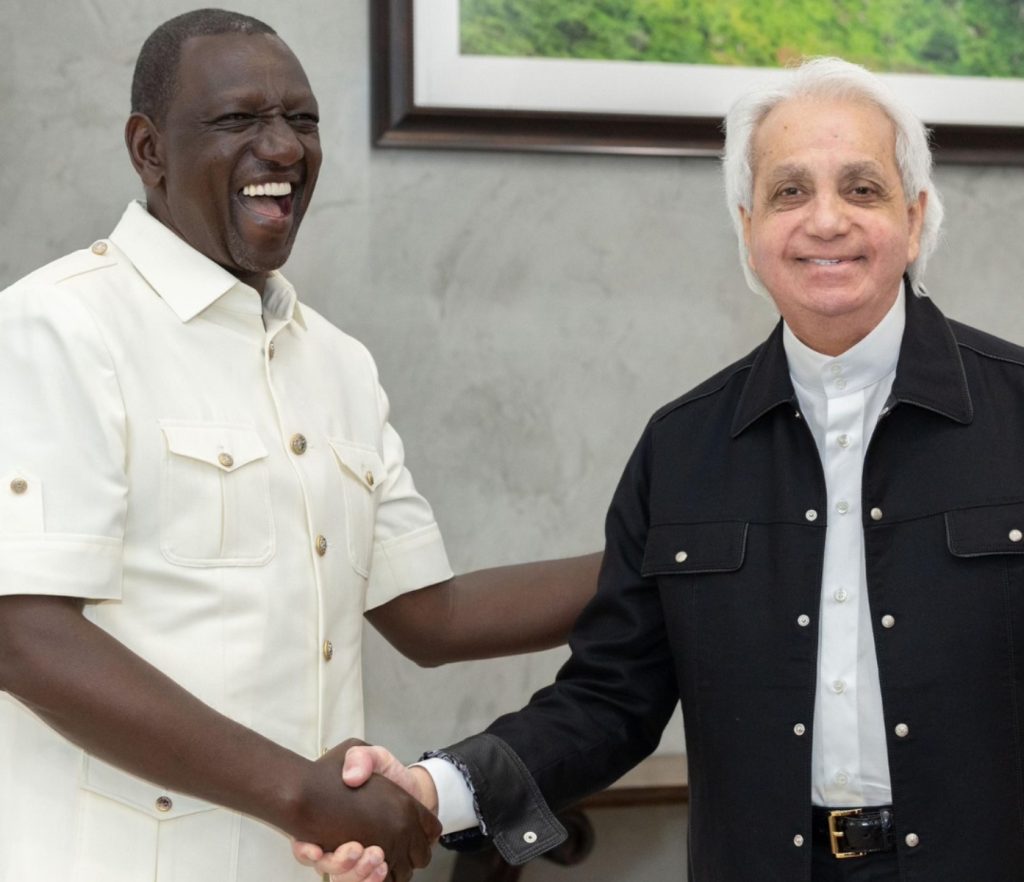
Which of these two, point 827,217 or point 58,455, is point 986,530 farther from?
point 58,455

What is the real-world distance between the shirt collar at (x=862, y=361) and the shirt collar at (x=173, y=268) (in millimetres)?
678

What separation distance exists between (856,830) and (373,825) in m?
0.54

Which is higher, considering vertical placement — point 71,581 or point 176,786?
point 71,581

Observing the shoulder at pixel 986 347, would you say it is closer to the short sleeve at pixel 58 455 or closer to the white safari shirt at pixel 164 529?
the white safari shirt at pixel 164 529

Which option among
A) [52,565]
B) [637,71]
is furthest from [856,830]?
[637,71]

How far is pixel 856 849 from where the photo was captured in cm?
152

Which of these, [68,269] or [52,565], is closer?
[52,565]

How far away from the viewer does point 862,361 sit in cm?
162

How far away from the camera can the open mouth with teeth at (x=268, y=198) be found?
164 cm

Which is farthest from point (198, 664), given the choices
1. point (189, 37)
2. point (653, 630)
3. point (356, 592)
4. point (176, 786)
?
point (189, 37)

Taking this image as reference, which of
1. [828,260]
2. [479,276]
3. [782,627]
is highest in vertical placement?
[479,276]

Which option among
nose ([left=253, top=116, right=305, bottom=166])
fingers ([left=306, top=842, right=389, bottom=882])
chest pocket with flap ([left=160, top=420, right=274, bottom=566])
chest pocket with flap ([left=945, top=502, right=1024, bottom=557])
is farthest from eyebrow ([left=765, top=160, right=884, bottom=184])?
fingers ([left=306, top=842, right=389, bottom=882])

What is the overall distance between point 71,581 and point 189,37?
25.0 inches

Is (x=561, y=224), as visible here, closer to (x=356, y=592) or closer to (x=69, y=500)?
(x=356, y=592)
